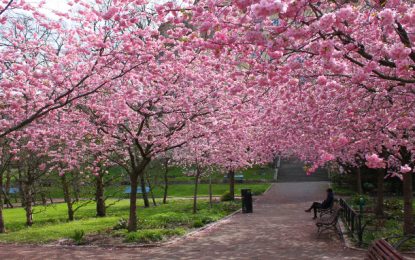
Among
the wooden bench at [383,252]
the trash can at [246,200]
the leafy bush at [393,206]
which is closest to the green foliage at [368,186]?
the leafy bush at [393,206]

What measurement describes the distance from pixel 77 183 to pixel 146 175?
6176 millimetres

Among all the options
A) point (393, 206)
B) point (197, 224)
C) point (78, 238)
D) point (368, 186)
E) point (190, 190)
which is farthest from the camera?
point (190, 190)

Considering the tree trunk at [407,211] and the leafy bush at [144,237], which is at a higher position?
the tree trunk at [407,211]

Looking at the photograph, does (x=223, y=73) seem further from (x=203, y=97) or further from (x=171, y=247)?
(x=171, y=247)

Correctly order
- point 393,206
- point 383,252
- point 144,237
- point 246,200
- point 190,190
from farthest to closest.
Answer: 1. point 190,190
2. point 393,206
3. point 246,200
4. point 144,237
5. point 383,252

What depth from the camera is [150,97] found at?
12172 mm

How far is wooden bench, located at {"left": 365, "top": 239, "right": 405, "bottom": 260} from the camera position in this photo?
5.01 metres

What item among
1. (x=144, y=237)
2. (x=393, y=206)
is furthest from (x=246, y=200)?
(x=144, y=237)

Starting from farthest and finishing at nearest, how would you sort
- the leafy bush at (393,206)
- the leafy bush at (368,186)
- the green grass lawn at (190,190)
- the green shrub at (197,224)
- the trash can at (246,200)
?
the green grass lawn at (190,190), the leafy bush at (368,186), the trash can at (246,200), the leafy bush at (393,206), the green shrub at (197,224)

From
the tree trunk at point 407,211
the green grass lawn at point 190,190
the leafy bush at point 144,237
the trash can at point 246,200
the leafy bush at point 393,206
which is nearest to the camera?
the tree trunk at point 407,211

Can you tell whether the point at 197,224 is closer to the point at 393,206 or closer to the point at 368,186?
the point at 393,206

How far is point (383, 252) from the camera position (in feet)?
18.3

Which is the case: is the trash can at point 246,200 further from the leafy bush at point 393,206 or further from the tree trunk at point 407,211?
the tree trunk at point 407,211

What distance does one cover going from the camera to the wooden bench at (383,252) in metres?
5.01
